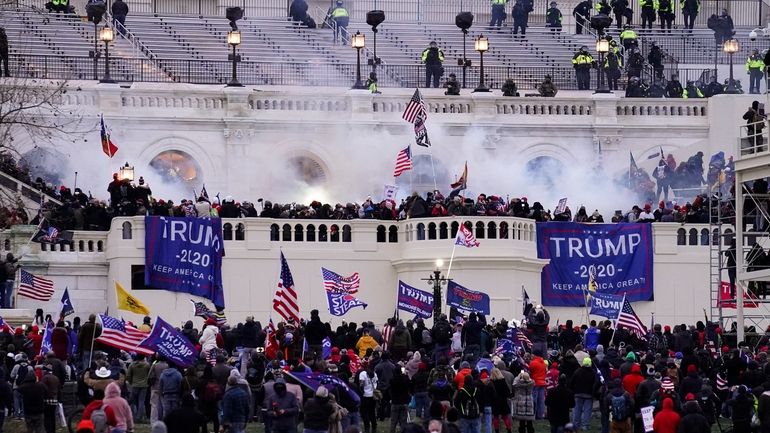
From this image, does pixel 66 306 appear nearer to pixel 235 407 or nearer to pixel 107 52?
pixel 235 407

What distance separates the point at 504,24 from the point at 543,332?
30.6 m

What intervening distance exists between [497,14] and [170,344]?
3954 cm

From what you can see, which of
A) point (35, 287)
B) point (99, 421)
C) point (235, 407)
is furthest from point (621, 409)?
point (35, 287)

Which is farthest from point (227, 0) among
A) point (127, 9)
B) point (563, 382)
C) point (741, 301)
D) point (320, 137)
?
point (563, 382)

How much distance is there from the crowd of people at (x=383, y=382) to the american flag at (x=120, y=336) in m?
0.34

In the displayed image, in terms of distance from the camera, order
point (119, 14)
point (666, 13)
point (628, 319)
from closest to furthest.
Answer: point (628, 319)
point (119, 14)
point (666, 13)

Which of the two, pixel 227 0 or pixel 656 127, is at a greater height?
pixel 227 0

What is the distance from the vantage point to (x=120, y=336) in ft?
165

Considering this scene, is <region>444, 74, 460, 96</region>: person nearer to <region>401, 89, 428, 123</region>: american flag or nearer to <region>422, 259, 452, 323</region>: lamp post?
<region>401, 89, 428, 123</region>: american flag

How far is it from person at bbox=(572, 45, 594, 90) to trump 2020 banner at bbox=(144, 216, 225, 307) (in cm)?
1738

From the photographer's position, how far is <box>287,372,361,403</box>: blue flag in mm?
46844

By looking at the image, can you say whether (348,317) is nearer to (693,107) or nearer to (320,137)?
(320,137)

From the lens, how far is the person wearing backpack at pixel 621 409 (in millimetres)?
47156

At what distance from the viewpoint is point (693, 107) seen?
7906cm
